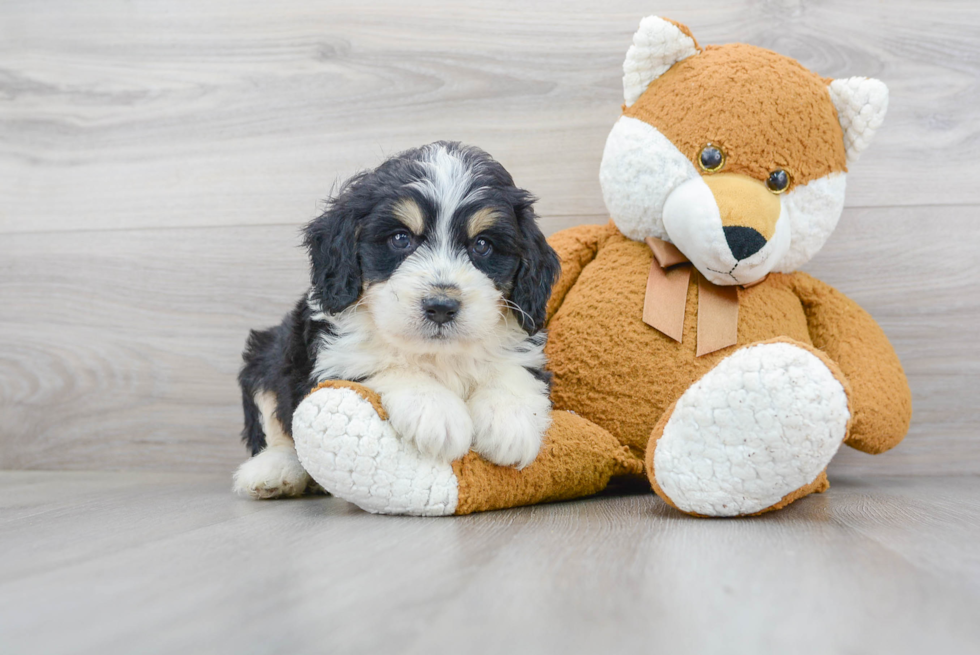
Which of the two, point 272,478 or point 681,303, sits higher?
point 681,303

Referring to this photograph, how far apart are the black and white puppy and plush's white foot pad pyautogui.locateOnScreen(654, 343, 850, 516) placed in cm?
29

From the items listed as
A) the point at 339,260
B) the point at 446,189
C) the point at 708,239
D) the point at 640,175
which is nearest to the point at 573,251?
the point at 640,175

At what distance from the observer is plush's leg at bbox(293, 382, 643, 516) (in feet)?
4.30

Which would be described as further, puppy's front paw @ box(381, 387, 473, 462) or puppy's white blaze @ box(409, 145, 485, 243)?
puppy's white blaze @ box(409, 145, 485, 243)

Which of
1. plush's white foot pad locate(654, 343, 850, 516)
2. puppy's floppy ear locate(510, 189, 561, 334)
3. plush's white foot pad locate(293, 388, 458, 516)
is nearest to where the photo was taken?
plush's white foot pad locate(654, 343, 850, 516)

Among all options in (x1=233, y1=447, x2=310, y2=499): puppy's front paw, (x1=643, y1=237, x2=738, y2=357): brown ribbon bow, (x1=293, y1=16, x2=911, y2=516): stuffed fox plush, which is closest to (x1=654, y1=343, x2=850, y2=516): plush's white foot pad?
(x1=293, y1=16, x2=911, y2=516): stuffed fox plush

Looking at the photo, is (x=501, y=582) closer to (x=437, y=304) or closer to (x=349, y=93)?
(x=437, y=304)

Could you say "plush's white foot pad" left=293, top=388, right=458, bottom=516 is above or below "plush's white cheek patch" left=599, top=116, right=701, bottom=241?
below

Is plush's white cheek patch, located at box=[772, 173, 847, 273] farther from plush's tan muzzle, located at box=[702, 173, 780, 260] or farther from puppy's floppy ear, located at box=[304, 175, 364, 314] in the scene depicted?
puppy's floppy ear, located at box=[304, 175, 364, 314]

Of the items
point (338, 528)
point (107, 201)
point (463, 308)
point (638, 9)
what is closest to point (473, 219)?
point (463, 308)

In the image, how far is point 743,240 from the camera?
151 centimetres

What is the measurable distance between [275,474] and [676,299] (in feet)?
3.28

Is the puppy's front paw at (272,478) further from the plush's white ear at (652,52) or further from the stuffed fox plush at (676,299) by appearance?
the plush's white ear at (652,52)

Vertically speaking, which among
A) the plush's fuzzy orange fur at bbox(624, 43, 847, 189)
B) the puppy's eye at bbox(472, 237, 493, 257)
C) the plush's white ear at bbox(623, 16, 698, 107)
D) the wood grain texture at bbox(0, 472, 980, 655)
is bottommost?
the wood grain texture at bbox(0, 472, 980, 655)
